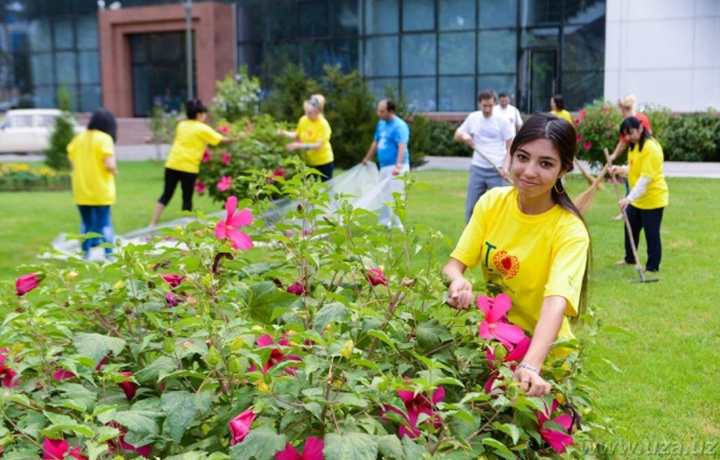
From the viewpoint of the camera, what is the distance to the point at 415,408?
2.00 metres

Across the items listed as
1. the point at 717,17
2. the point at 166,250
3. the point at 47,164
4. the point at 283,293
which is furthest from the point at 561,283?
the point at 717,17

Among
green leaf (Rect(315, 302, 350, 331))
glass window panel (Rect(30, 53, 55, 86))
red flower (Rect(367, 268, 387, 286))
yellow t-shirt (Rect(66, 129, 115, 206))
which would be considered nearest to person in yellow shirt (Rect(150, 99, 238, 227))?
yellow t-shirt (Rect(66, 129, 115, 206))

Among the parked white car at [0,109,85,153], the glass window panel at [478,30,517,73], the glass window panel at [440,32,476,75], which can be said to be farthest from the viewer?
the parked white car at [0,109,85,153]

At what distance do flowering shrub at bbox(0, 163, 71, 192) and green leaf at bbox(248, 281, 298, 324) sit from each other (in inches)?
661

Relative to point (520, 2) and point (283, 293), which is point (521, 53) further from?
point (283, 293)

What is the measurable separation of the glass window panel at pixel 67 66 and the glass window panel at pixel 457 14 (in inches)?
643

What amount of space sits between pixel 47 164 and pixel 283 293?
1859cm

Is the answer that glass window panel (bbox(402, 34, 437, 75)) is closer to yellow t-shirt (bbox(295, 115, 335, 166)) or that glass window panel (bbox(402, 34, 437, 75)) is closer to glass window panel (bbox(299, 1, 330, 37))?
glass window panel (bbox(299, 1, 330, 37))

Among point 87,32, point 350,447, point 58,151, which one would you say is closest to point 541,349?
point 350,447

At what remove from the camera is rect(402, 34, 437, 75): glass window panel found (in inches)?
1111

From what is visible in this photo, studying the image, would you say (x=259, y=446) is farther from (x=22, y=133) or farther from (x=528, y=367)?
(x=22, y=133)

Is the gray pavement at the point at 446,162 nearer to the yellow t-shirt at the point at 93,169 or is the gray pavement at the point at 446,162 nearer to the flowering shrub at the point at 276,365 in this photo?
the yellow t-shirt at the point at 93,169

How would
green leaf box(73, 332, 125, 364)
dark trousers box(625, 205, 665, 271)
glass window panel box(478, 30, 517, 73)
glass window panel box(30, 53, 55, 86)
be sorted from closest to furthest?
green leaf box(73, 332, 125, 364) → dark trousers box(625, 205, 665, 271) → glass window panel box(478, 30, 517, 73) → glass window panel box(30, 53, 55, 86)

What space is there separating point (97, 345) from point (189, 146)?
8.38 m
